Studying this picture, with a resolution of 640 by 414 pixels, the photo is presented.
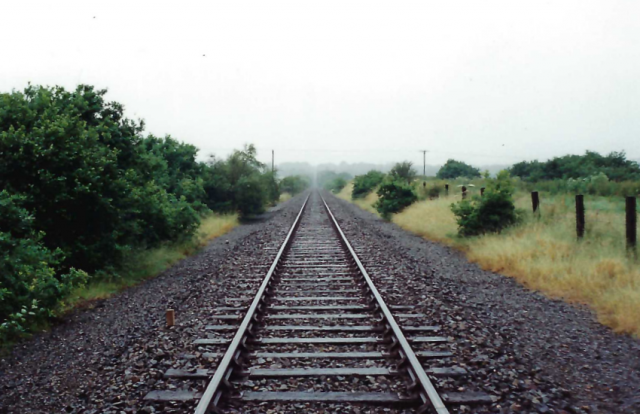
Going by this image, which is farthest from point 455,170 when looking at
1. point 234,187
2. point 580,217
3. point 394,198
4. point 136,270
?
point 136,270

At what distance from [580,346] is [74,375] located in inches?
225

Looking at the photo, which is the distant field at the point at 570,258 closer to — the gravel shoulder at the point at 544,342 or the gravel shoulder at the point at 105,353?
the gravel shoulder at the point at 544,342

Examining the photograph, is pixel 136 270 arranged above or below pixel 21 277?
below

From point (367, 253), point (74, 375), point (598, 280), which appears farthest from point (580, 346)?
point (367, 253)

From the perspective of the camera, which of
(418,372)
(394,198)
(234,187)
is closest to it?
(418,372)

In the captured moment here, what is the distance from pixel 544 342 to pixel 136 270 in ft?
26.9

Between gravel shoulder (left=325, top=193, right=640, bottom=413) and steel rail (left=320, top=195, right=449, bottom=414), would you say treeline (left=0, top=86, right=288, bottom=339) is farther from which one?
gravel shoulder (left=325, top=193, right=640, bottom=413)

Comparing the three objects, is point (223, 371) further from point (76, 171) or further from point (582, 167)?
point (582, 167)

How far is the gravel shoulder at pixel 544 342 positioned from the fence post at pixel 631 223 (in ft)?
8.40

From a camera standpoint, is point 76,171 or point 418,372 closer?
point 418,372

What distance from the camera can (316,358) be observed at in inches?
207

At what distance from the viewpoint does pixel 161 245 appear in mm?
13250

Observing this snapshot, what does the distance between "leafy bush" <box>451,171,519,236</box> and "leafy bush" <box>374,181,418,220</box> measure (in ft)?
33.3

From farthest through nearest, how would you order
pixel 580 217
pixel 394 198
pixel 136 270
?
pixel 394 198, pixel 580 217, pixel 136 270
